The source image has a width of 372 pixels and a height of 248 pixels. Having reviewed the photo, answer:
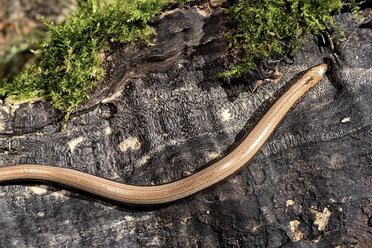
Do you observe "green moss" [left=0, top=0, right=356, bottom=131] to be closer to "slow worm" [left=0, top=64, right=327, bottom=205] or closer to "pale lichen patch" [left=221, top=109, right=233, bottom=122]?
"pale lichen patch" [left=221, top=109, right=233, bottom=122]

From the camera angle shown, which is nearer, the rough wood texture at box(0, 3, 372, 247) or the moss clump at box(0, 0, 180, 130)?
the rough wood texture at box(0, 3, 372, 247)

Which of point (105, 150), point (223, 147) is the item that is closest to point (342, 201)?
point (223, 147)

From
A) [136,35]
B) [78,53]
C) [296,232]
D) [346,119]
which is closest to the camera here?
[296,232]

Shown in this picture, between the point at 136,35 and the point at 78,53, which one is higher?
the point at 78,53

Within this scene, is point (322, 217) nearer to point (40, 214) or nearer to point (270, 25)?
point (270, 25)

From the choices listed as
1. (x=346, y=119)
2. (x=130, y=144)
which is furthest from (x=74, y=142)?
(x=346, y=119)

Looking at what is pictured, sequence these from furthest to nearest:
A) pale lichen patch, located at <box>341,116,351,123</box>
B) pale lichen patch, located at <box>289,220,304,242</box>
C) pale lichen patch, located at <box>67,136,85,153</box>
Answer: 1. pale lichen patch, located at <box>67,136,85,153</box>
2. pale lichen patch, located at <box>341,116,351,123</box>
3. pale lichen patch, located at <box>289,220,304,242</box>

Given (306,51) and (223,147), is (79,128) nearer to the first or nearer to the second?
(223,147)

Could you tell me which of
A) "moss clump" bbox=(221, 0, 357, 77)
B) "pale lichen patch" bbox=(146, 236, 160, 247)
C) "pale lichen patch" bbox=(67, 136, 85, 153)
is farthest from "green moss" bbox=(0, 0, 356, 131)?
"pale lichen patch" bbox=(146, 236, 160, 247)
